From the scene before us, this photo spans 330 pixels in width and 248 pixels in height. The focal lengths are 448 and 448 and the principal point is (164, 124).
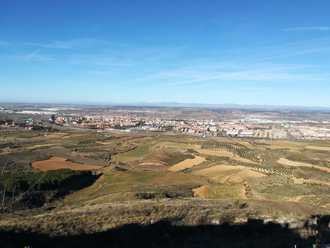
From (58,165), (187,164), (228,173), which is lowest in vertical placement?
(187,164)

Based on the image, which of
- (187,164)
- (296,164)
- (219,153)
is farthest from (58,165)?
(296,164)

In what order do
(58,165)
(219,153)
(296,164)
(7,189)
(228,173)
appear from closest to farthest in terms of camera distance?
(7,189) → (228,173) → (58,165) → (296,164) → (219,153)

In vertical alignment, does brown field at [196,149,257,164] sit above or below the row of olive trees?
below

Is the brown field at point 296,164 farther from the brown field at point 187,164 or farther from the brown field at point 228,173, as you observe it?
the brown field at point 228,173

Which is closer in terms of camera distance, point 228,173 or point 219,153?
point 228,173

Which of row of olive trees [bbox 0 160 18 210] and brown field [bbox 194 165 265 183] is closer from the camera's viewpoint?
row of olive trees [bbox 0 160 18 210]

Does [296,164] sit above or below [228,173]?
below

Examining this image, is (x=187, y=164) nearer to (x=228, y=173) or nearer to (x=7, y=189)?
(x=228, y=173)

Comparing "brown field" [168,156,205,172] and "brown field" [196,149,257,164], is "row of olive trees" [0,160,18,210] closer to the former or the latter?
"brown field" [168,156,205,172]

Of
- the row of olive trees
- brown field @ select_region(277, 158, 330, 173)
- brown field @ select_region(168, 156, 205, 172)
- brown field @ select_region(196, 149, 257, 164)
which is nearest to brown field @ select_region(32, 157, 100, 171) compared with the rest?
brown field @ select_region(168, 156, 205, 172)
